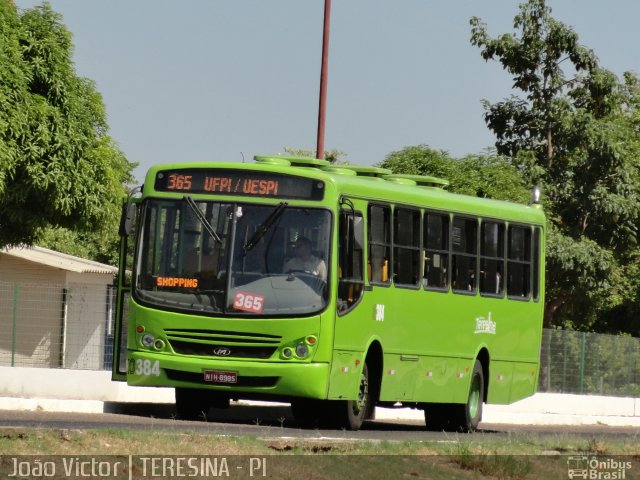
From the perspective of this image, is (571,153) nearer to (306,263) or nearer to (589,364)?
(589,364)

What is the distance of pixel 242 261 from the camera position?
62.5ft

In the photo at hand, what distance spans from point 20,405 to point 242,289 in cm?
471

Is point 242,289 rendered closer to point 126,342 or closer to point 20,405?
point 126,342

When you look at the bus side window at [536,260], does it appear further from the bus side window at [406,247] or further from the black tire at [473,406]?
the bus side window at [406,247]

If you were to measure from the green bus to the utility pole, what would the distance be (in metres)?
12.5

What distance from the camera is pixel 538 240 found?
25.2m

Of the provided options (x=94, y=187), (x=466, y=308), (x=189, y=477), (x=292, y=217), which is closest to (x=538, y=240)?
(x=466, y=308)

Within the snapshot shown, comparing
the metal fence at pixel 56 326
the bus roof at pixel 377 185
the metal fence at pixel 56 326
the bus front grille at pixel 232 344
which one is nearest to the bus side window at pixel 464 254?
the bus roof at pixel 377 185

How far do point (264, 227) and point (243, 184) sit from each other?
0.66m

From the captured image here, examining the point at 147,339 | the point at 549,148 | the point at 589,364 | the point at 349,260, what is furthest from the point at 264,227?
the point at 549,148

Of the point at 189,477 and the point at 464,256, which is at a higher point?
the point at 464,256

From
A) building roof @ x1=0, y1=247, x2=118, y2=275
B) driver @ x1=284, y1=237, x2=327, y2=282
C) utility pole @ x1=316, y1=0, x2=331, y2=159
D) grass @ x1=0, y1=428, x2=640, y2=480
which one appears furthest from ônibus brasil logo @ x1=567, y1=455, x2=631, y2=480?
building roof @ x1=0, y1=247, x2=118, y2=275

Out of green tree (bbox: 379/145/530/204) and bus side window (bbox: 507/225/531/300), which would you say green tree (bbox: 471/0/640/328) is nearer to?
green tree (bbox: 379/145/530/204)

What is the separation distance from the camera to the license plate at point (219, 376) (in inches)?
746
